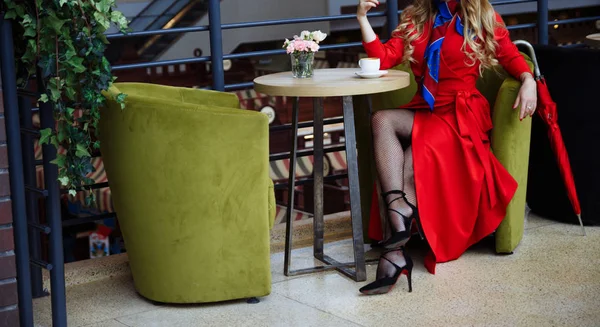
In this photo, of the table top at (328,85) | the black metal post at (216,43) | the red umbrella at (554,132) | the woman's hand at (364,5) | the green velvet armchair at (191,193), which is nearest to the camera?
the green velvet armchair at (191,193)

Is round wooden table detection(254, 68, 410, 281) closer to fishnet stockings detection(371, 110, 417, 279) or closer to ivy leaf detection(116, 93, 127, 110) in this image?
fishnet stockings detection(371, 110, 417, 279)

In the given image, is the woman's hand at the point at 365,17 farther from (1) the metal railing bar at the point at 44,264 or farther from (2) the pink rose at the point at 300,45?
(1) the metal railing bar at the point at 44,264

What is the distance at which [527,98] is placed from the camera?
136 inches

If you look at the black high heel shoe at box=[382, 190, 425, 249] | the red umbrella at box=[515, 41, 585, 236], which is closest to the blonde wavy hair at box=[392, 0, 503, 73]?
the red umbrella at box=[515, 41, 585, 236]

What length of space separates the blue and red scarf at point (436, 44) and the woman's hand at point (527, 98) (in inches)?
13.0

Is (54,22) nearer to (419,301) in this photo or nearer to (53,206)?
(53,206)

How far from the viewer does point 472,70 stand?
3.61 m

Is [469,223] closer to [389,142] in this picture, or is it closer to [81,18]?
[389,142]

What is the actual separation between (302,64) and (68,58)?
109 centimetres

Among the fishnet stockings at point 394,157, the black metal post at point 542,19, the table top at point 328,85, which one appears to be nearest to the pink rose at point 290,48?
the table top at point 328,85

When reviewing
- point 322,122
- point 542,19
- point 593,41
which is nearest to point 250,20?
point 542,19

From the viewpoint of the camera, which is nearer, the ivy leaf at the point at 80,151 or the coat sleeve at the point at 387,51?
the ivy leaf at the point at 80,151

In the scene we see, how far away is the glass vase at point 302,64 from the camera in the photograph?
11.1 feet

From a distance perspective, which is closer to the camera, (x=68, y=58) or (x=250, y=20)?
(x=68, y=58)
